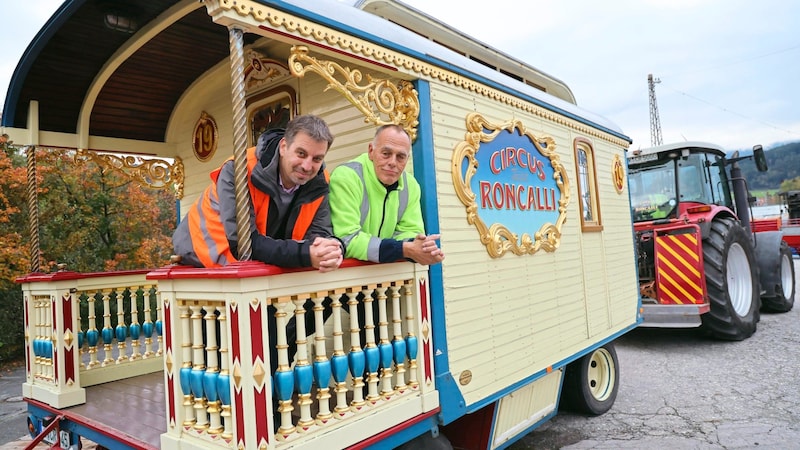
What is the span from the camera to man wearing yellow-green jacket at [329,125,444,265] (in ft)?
8.09

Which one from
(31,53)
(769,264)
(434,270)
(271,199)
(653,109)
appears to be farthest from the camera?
(653,109)

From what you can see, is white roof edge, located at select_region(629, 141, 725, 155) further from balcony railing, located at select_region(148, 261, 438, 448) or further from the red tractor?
balcony railing, located at select_region(148, 261, 438, 448)

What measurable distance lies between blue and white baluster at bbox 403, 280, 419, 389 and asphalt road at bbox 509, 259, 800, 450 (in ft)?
7.12

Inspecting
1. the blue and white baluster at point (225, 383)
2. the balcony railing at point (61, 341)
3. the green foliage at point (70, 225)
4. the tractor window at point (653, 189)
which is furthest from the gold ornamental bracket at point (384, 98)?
the green foliage at point (70, 225)

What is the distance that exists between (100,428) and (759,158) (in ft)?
32.8

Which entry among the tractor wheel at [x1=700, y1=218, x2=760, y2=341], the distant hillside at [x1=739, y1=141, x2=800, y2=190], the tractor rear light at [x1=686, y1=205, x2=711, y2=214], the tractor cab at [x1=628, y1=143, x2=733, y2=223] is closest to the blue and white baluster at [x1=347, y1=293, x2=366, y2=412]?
the tractor wheel at [x1=700, y1=218, x2=760, y2=341]

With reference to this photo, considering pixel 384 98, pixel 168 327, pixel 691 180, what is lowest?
pixel 168 327

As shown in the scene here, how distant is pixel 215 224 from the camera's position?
2.37 metres

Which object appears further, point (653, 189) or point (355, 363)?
point (653, 189)

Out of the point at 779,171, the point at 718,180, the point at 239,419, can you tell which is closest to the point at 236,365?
the point at 239,419

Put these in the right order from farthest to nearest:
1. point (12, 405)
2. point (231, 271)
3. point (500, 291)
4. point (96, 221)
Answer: point (96, 221), point (12, 405), point (500, 291), point (231, 271)

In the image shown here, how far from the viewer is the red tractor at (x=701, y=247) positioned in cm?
698

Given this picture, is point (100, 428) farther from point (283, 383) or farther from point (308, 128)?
point (308, 128)

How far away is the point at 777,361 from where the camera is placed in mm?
6312
